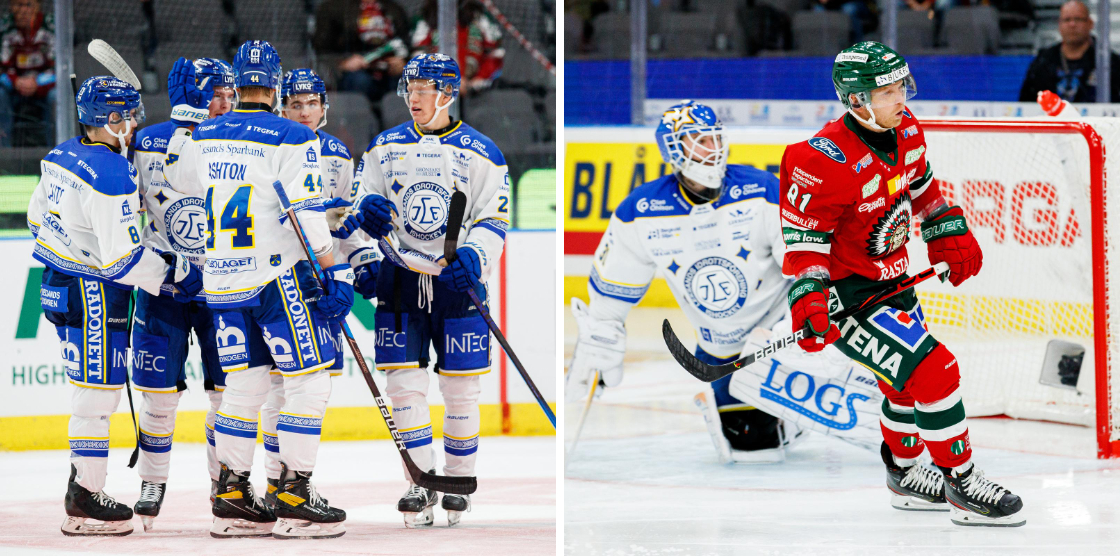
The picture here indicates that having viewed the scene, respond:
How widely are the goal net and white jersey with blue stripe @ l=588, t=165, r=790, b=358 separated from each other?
3.22 feet

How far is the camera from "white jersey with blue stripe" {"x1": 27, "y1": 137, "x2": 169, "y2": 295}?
3473mm

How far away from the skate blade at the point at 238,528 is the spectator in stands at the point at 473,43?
278 centimetres

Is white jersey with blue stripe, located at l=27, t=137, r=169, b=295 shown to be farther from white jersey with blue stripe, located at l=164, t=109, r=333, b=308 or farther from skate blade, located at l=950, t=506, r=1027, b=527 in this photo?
skate blade, located at l=950, t=506, r=1027, b=527

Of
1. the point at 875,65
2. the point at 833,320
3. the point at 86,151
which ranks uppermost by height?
the point at 875,65

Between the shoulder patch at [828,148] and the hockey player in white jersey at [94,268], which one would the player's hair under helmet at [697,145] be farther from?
the hockey player in white jersey at [94,268]

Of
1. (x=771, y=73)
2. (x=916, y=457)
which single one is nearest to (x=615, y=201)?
(x=771, y=73)

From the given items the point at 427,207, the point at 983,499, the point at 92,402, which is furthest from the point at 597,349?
the point at 92,402

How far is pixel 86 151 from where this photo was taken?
3543 millimetres

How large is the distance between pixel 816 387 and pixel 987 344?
1407mm

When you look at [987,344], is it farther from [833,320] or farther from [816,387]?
[833,320]

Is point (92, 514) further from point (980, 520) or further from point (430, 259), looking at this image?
point (980, 520)

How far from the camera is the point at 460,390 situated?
3.83 metres

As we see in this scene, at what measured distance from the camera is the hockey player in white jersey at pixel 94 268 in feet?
11.5

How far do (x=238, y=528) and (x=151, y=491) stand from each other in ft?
1.26
